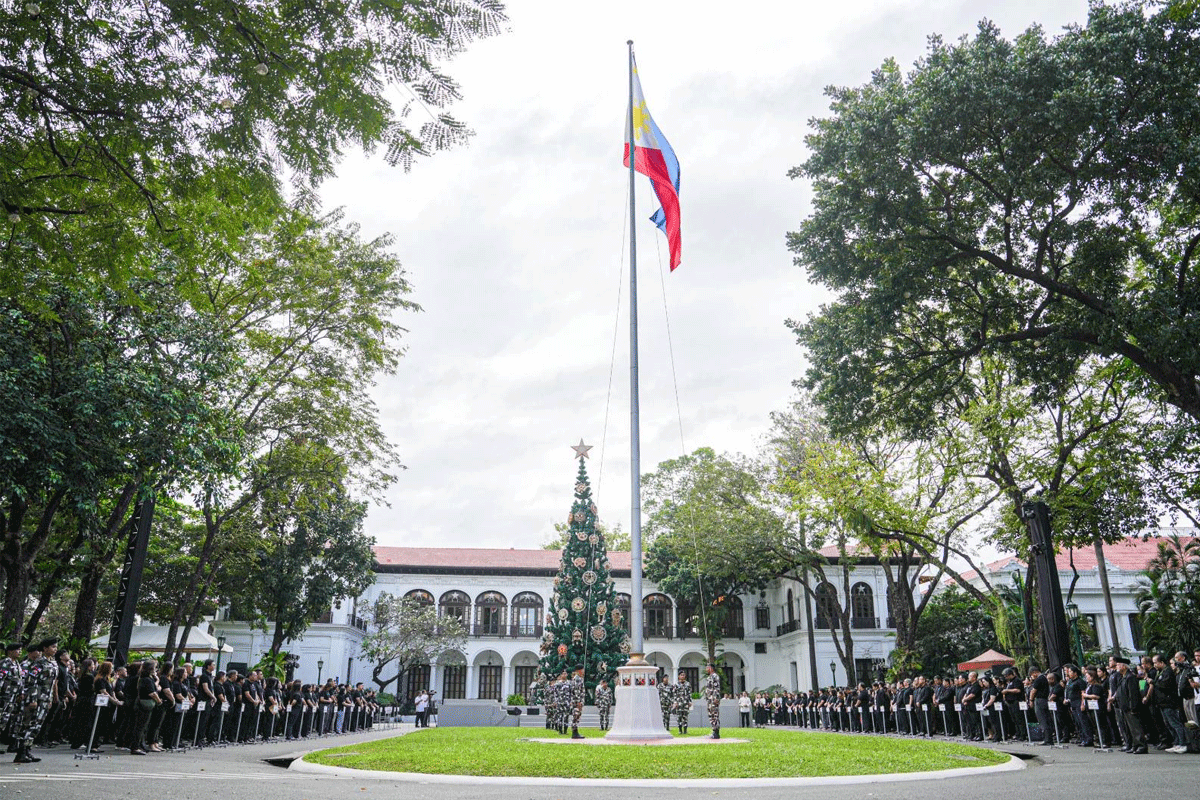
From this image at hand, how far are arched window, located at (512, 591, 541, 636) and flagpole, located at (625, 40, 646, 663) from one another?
117 feet

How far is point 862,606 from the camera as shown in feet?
157

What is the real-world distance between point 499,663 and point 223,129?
4869 cm

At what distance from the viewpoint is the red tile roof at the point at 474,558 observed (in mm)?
49312

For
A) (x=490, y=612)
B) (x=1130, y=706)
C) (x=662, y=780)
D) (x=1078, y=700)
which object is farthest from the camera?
(x=490, y=612)

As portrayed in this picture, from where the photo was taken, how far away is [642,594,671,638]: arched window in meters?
51.6

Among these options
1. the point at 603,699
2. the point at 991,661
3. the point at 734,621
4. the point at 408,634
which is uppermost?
the point at 734,621

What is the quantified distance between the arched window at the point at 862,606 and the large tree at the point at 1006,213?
3324 cm

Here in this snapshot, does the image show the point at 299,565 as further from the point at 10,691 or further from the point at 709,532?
the point at 10,691

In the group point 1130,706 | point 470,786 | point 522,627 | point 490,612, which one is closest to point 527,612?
point 522,627

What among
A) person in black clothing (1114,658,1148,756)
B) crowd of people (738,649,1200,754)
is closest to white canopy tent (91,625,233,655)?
crowd of people (738,649,1200,754)

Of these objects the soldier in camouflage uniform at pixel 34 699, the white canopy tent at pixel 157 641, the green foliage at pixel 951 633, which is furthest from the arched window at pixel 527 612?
the soldier in camouflage uniform at pixel 34 699

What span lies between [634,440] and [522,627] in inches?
1476

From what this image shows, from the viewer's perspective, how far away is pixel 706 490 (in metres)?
37.2

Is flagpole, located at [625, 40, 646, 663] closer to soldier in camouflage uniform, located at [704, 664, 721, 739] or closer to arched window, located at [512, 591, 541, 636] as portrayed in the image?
soldier in camouflage uniform, located at [704, 664, 721, 739]
